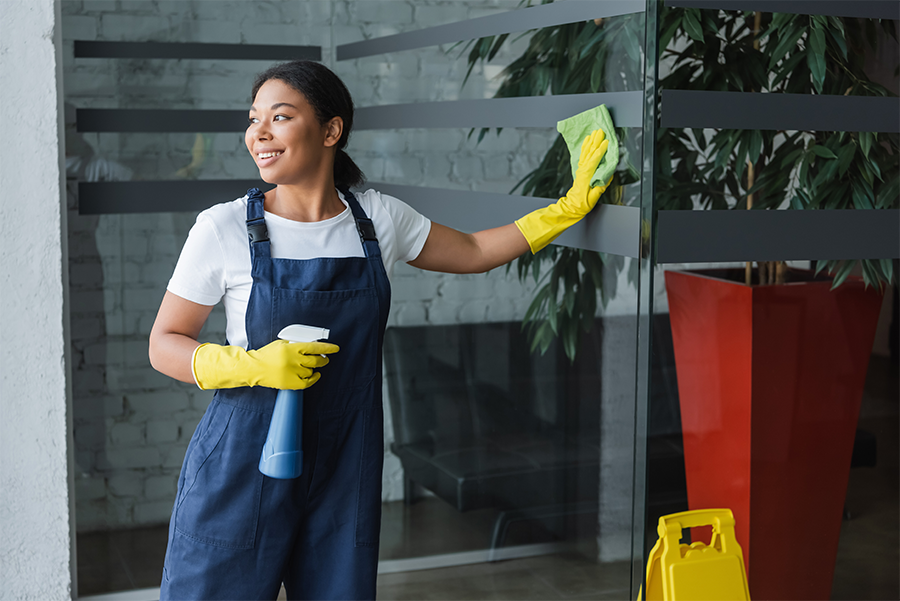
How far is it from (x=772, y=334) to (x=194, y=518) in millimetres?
1206

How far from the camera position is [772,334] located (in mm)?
1917

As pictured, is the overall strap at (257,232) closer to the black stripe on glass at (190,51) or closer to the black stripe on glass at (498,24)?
the black stripe on glass at (498,24)

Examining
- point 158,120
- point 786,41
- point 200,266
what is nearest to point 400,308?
point 158,120

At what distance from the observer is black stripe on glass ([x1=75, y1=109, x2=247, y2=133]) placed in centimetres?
239

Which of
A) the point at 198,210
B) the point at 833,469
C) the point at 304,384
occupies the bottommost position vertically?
the point at 833,469

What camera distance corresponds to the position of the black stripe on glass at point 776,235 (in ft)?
5.02

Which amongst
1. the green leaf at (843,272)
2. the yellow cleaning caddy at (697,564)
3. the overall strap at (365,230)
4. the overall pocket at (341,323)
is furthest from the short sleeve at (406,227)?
the green leaf at (843,272)

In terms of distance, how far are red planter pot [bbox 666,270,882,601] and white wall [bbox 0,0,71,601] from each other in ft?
4.94

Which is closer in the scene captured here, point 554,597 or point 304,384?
point 304,384

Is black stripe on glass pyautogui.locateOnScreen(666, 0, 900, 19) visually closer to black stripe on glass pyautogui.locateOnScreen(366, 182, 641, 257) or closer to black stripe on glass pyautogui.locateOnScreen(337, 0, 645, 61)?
black stripe on glass pyautogui.locateOnScreen(337, 0, 645, 61)

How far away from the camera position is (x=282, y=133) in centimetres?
153

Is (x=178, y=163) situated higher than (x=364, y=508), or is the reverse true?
(x=178, y=163)

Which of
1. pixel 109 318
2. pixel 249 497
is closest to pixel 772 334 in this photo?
pixel 249 497

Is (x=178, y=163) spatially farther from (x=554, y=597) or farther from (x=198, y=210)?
(x=554, y=597)
